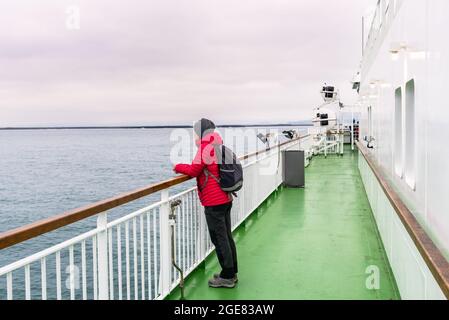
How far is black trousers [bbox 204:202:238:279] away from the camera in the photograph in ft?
12.7

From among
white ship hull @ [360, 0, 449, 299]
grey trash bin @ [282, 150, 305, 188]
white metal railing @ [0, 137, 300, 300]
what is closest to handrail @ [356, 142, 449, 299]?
white ship hull @ [360, 0, 449, 299]

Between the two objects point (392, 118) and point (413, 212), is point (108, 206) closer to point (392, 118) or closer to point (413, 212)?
point (413, 212)

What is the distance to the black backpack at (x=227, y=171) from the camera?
371cm

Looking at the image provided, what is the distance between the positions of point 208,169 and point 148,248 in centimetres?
79

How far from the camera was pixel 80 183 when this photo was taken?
98.4 feet

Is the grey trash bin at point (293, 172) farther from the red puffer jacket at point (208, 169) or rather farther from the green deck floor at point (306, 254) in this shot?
the red puffer jacket at point (208, 169)

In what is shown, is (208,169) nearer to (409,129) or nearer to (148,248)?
(148,248)

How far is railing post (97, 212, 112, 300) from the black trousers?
1254 millimetres

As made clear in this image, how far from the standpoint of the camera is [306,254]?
5.11m

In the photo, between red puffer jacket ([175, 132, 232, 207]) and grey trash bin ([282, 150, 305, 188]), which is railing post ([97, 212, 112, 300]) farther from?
grey trash bin ([282, 150, 305, 188])

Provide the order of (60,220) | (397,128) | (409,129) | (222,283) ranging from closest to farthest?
(60,220) → (409,129) → (222,283) → (397,128)

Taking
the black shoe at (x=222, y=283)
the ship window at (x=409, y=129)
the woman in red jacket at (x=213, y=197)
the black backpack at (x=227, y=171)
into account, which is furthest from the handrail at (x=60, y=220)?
the ship window at (x=409, y=129)

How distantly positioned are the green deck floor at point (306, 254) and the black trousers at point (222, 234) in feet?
0.67

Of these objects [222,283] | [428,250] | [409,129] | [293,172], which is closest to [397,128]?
[409,129]
